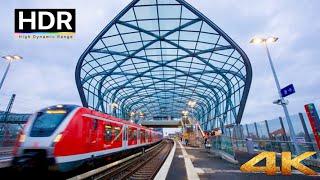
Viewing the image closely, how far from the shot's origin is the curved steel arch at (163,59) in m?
24.7

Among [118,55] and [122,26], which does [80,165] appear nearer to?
[122,26]

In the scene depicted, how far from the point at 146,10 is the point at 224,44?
9.82 metres

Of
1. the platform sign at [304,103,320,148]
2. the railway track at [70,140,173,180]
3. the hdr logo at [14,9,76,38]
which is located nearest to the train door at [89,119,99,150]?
the railway track at [70,140,173,180]

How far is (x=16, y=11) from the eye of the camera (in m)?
15.1

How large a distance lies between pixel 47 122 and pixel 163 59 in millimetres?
26263

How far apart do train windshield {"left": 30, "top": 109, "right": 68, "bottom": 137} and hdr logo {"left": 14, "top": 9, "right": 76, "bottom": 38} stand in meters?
6.33

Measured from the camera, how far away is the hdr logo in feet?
49.0

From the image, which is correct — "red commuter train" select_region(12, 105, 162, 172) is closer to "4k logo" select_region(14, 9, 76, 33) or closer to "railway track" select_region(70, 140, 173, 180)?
"railway track" select_region(70, 140, 173, 180)

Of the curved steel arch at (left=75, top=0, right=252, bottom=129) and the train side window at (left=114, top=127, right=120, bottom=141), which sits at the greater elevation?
the curved steel arch at (left=75, top=0, right=252, bottom=129)

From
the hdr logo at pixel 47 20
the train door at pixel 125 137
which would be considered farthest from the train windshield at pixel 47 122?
the train door at pixel 125 137

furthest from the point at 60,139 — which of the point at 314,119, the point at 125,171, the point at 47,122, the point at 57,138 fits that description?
the point at 314,119

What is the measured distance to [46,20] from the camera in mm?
15219

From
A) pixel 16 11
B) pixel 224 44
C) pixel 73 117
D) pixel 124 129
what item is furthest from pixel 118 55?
pixel 73 117

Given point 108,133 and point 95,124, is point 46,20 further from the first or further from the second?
point 108,133
